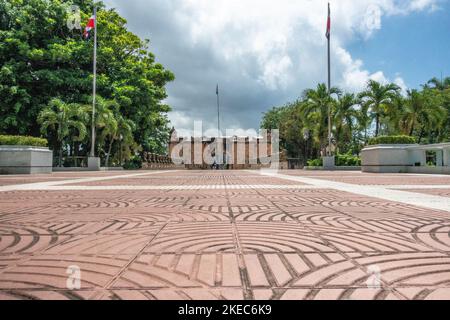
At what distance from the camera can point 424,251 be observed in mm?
3014

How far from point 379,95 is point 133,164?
87.6 feet

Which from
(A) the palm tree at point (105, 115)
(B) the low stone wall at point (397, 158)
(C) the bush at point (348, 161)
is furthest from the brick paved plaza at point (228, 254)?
(C) the bush at point (348, 161)

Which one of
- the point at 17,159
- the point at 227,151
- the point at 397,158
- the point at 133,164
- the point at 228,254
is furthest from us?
the point at 227,151

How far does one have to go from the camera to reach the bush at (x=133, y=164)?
1466 inches

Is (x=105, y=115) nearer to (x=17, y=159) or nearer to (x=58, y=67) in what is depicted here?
(x=58, y=67)

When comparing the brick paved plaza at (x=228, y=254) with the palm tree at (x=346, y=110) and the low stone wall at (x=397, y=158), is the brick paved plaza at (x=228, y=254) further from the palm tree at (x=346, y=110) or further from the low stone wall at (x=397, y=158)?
the palm tree at (x=346, y=110)

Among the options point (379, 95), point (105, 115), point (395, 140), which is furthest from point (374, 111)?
point (105, 115)

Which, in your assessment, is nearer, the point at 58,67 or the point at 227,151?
the point at 58,67

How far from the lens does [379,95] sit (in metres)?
33.2

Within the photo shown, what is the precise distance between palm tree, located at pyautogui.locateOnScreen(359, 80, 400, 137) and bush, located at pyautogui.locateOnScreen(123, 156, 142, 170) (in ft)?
82.4

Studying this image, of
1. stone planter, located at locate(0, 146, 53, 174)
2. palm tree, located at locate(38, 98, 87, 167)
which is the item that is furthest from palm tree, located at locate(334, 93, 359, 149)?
stone planter, located at locate(0, 146, 53, 174)

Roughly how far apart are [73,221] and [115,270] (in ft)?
7.71
